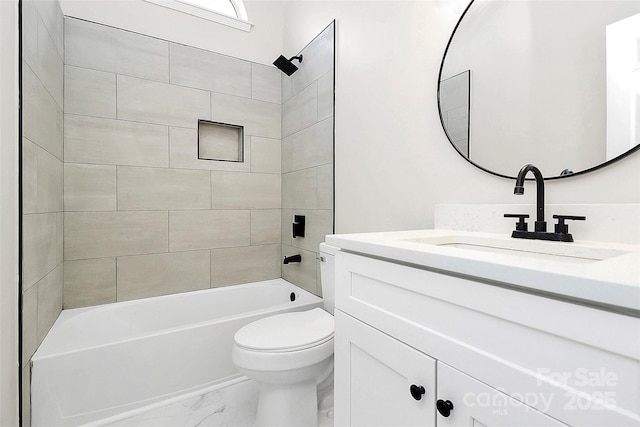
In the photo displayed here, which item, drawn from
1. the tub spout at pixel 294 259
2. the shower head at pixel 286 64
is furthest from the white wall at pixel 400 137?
the tub spout at pixel 294 259

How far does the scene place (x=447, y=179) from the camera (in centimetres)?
129

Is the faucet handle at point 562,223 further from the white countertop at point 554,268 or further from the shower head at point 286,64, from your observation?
the shower head at point 286,64

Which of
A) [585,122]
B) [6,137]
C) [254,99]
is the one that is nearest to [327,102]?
[254,99]

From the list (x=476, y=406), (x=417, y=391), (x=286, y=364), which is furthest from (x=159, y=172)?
(x=476, y=406)

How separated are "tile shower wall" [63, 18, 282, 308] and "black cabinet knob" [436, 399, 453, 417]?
2005 millimetres

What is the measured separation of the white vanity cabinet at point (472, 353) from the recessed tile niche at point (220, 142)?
5.76ft

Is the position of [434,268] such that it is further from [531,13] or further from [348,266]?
[531,13]

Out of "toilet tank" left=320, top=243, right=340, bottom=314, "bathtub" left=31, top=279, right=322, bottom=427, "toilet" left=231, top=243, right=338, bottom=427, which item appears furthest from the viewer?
"toilet tank" left=320, top=243, right=340, bottom=314

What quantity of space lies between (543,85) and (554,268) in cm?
80

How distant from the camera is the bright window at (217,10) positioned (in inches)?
85.4

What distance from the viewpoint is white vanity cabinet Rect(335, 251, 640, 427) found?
1.43ft

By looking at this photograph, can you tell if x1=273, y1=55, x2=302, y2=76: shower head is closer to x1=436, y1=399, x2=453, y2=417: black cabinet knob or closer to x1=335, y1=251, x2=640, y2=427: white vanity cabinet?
x1=335, y1=251, x2=640, y2=427: white vanity cabinet

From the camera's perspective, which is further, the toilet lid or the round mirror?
the toilet lid

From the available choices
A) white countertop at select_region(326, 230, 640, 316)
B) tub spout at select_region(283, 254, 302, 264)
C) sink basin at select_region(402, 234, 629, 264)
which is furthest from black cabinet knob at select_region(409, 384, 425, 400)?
tub spout at select_region(283, 254, 302, 264)
